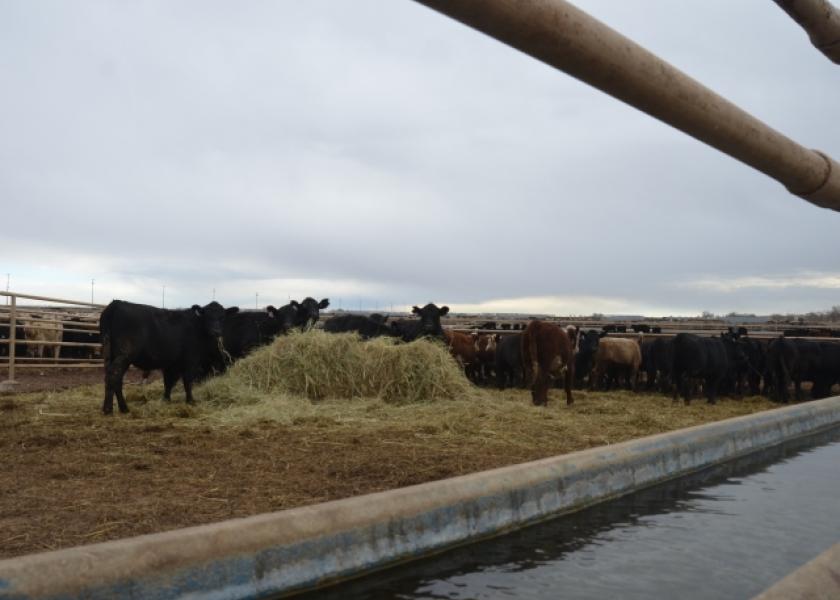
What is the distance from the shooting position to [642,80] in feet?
5.59

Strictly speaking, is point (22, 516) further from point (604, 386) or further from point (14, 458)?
point (604, 386)

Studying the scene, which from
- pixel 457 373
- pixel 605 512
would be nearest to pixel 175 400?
pixel 457 373

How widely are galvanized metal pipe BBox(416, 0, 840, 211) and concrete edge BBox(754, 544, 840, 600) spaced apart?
107 cm

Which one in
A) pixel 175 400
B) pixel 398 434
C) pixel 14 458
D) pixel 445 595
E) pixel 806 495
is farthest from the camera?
pixel 175 400

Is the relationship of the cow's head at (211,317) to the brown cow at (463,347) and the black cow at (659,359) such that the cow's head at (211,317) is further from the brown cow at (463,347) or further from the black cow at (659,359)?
the black cow at (659,359)

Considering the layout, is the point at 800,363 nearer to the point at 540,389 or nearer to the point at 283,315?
the point at 540,389

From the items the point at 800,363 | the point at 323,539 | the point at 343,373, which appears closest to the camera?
the point at 323,539

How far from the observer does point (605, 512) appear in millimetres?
4789

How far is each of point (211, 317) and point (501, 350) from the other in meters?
8.06

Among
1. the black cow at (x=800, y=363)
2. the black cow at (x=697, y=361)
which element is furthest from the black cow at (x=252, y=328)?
the black cow at (x=800, y=363)

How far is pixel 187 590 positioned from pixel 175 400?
861 centimetres

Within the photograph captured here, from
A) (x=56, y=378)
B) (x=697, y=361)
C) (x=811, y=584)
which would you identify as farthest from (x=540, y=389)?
(x=811, y=584)

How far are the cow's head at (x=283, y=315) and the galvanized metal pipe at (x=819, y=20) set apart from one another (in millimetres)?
13135

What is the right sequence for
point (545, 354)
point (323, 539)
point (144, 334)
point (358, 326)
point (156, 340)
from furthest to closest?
point (358, 326), point (545, 354), point (156, 340), point (144, 334), point (323, 539)
